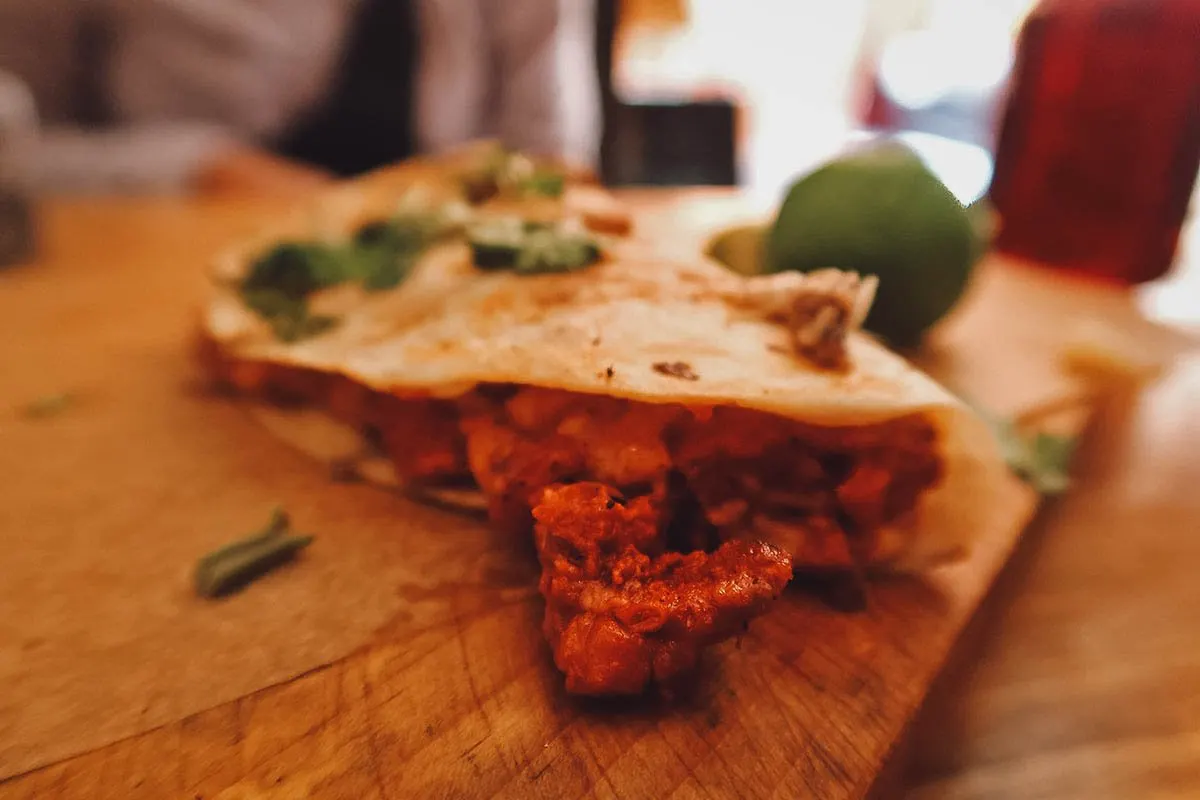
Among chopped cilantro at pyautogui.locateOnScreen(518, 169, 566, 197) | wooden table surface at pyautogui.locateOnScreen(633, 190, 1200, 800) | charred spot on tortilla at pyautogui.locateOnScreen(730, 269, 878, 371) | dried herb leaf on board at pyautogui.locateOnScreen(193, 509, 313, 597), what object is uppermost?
chopped cilantro at pyautogui.locateOnScreen(518, 169, 566, 197)

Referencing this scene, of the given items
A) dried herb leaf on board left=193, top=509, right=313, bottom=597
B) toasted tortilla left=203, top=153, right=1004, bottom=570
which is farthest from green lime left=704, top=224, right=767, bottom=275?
dried herb leaf on board left=193, top=509, right=313, bottom=597

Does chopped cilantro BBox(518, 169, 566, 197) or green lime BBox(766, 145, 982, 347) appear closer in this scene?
green lime BBox(766, 145, 982, 347)

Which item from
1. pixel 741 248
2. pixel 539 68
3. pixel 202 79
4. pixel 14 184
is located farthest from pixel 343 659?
pixel 539 68

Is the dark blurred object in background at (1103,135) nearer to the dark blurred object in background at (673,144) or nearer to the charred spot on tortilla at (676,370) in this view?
the dark blurred object in background at (673,144)

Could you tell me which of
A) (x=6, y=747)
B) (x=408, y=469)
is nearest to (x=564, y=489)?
(x=408, y=469)

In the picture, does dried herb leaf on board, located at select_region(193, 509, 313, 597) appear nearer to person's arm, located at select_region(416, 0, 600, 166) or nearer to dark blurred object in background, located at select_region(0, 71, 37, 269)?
dark blurred object in background, located at select_region(0, 71, 37, 269)

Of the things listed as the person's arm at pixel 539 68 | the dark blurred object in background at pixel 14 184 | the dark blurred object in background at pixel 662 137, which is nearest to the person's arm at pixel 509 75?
the person's arm at pixel 539 68

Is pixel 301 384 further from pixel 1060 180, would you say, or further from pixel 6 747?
pixel 1060 180
